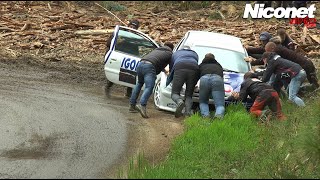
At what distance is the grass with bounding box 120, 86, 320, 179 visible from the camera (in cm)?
816

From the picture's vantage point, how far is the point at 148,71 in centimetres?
1212

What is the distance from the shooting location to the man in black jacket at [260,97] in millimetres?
11195

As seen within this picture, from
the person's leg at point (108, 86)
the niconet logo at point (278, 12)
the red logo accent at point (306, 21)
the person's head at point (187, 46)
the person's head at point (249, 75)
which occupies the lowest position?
the niconet logo at point (278, 12)

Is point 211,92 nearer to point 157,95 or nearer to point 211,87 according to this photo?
point 211,87

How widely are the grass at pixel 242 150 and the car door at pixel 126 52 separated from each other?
324 cm

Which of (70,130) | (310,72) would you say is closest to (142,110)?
(70,130)

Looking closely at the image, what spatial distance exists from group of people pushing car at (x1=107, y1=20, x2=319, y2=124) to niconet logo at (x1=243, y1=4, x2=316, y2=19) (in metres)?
12.1

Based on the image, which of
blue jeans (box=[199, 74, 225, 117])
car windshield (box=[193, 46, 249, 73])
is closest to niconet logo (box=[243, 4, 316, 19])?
car windshield (box=[193, 46, 249, 73])

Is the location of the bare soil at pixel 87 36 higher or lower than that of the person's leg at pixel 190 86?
lower

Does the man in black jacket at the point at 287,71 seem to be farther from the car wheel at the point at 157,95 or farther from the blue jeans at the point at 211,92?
the car wheel at the point at 157,95

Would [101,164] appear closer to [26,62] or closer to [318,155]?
[318,155]

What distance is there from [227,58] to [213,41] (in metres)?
0.79

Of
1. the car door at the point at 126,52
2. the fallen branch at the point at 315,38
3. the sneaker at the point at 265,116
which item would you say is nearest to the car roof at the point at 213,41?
the car door at the point at 126,52

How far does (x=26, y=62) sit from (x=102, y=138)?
8.36 metres
